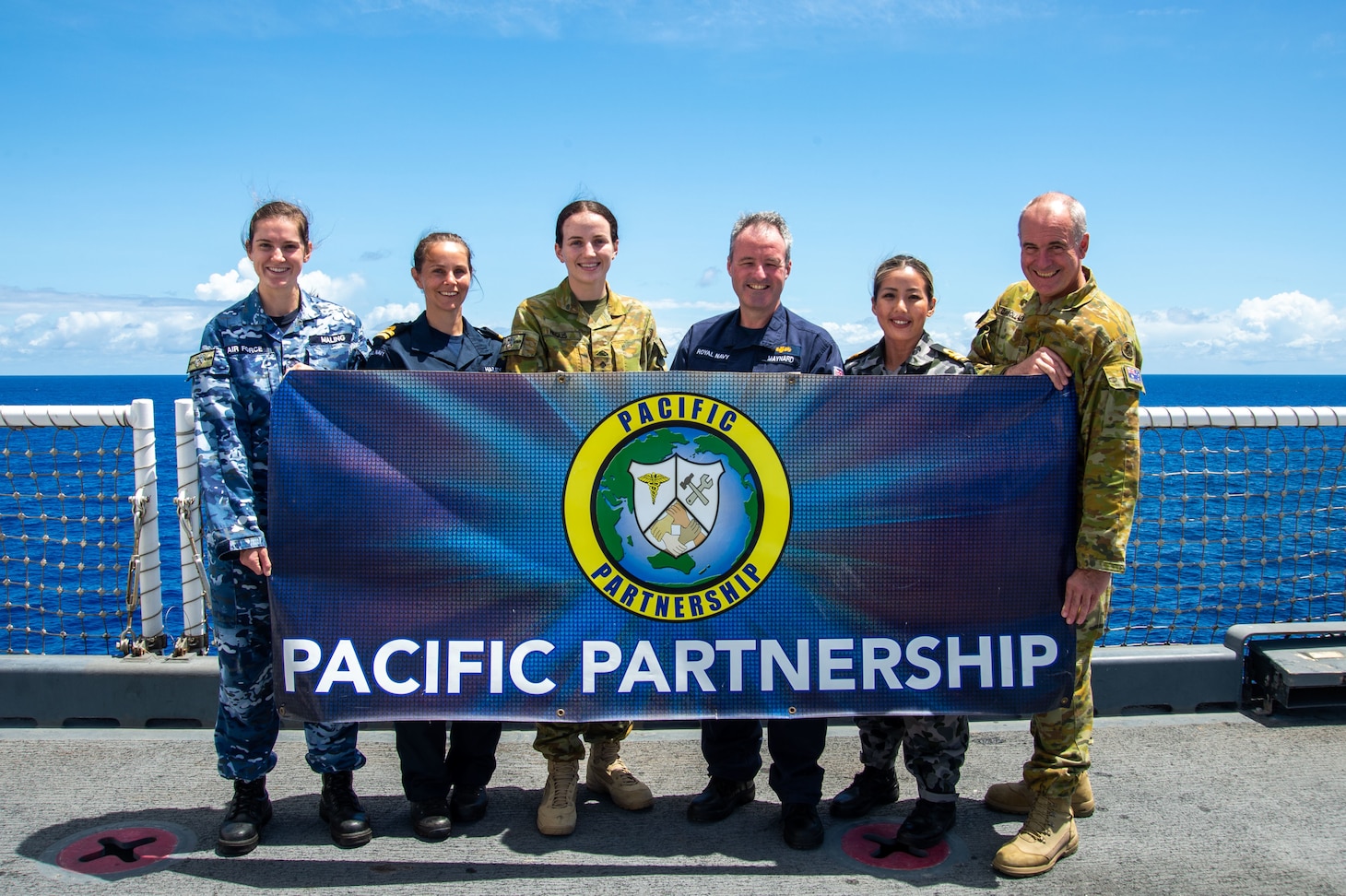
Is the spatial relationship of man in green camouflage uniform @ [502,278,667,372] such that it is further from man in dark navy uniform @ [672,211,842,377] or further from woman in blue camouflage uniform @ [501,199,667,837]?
man in dark navy uniform @ [672,211,842,377]

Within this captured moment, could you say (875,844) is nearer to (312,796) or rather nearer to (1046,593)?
(1046,593)

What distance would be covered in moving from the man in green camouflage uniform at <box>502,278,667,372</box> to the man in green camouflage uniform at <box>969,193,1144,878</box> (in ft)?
4.67

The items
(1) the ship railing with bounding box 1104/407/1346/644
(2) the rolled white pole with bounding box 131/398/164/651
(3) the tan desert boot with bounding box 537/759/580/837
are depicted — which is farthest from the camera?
(1) the ship railing with bounding box 1104/407/1346/644

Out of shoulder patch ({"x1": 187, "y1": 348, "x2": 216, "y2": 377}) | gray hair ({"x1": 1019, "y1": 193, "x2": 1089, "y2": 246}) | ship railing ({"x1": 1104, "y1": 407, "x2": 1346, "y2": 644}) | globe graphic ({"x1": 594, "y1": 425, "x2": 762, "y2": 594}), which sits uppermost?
gray hair ({"x1": 1019, "y1": 193, "x2": 1089, "y2": 246})

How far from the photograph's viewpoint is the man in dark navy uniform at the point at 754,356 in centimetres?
348

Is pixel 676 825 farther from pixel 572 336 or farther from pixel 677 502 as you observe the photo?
pixel 572 336

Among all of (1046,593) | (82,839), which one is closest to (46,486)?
(82,839)

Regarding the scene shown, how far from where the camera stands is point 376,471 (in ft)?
11.0

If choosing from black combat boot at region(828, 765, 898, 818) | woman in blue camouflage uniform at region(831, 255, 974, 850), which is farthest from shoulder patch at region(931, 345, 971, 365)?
black combat boot at region(828, 765, 898, 818)

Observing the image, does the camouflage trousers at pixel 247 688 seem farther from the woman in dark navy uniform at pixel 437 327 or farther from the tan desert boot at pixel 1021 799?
the tan desert boot at pixel 1021 799

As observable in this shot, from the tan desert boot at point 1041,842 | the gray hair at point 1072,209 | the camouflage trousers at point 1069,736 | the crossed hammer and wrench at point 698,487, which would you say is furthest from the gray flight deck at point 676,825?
the gray hair at point 1072,209

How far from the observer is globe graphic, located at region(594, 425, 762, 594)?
338 cm

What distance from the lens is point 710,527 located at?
3381 mm

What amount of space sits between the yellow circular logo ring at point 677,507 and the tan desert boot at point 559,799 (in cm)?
69
